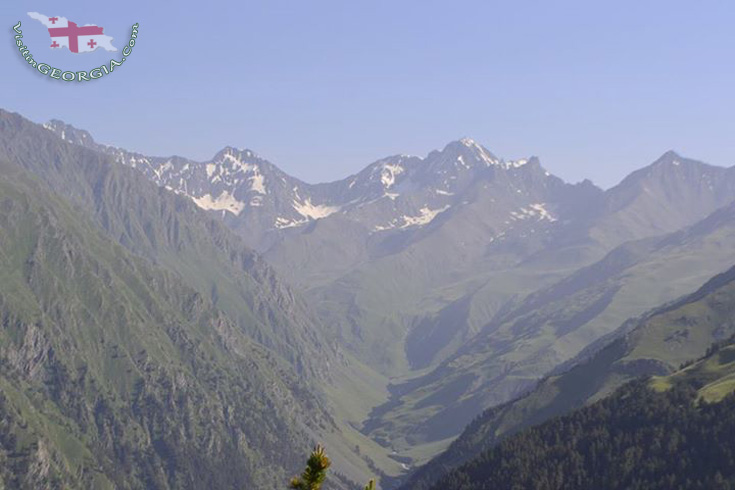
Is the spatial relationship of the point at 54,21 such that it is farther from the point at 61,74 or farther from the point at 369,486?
the point at 369,486

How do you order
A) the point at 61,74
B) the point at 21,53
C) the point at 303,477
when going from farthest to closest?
the point at 21,53 → the point at 61,74 → the point at 303,477

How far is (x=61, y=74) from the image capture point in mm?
137750

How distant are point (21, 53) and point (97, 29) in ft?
60.0

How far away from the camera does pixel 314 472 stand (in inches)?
1966

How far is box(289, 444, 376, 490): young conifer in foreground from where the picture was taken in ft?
160

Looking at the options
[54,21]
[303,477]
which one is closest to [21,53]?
[54,21]

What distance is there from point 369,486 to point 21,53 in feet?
406

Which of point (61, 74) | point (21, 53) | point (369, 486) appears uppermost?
point (21, 53)

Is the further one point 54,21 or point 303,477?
point 54,21

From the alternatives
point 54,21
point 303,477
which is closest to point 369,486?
point 303,477

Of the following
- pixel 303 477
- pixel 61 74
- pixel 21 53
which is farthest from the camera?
pixel 21 53

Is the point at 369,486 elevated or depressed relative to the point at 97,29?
depressed

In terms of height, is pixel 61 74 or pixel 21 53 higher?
pixel 21 53

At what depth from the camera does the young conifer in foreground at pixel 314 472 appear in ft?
160
